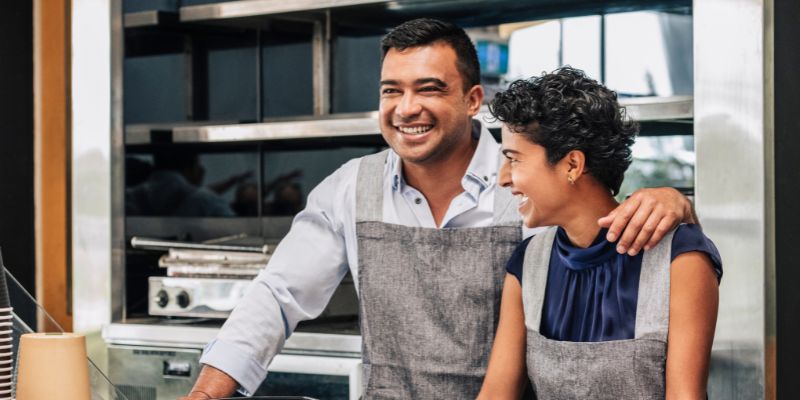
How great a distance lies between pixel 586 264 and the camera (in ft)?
5.79

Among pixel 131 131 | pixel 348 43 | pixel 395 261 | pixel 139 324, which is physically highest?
pixel 348 43

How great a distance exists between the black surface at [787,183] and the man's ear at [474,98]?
0.61m

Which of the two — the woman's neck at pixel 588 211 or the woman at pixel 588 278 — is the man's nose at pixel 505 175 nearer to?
the woman at pixel 588 278

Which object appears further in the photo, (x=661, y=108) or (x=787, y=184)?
(x=661, y=108)

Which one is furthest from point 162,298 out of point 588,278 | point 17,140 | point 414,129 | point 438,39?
point 588,278

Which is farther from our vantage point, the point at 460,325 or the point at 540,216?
the point at 460,325

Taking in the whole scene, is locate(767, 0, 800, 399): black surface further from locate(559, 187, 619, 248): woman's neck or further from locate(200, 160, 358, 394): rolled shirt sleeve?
locate(200, 160, 358, 394): rolled shirt sleeve

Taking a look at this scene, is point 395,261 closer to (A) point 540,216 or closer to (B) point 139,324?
(A) point 540,216

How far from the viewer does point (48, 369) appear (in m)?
1.33

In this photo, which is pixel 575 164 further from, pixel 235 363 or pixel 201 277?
pixel 201 277

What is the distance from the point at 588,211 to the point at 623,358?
0.26 meters

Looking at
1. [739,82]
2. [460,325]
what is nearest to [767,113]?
[739,82]

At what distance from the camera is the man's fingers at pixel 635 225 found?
64.2 inches

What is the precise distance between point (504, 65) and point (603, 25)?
11.5 inches
